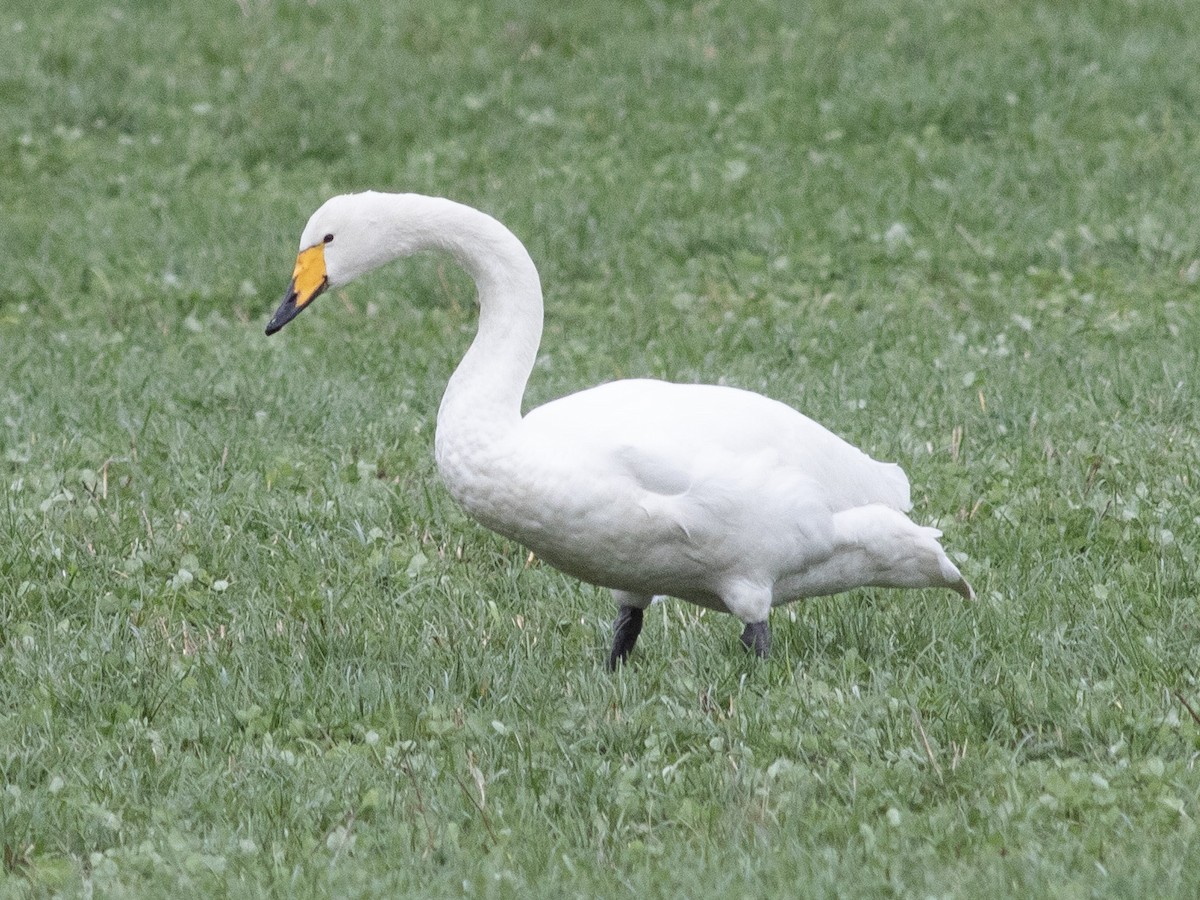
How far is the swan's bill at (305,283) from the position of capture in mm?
4449

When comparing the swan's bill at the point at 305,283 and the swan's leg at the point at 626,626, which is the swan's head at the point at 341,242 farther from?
the swan's leg at the point at 626,626

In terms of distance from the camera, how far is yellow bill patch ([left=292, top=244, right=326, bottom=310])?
4.45 metres

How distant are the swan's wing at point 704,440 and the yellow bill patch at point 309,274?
0.61 metres

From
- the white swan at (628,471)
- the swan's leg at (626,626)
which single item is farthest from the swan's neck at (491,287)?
the swan's leg at (626,626)

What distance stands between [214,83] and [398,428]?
20.4ft

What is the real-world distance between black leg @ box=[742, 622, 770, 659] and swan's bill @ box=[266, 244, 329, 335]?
53.6 inches

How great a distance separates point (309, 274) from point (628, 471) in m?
0.94

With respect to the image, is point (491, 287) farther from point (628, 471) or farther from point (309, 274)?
point (628, 471)

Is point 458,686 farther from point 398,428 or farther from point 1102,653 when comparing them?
point 398,428

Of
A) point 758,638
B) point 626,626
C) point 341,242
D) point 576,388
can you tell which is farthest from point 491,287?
point 576,388

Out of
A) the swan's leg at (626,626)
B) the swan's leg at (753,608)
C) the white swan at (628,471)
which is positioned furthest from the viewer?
the swan's leg at (626,626)

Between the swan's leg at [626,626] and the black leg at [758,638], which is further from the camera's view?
the swan's leg at [626,626]

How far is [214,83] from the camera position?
40.1 feet

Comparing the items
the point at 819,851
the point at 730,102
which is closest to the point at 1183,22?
the point at 730,102
